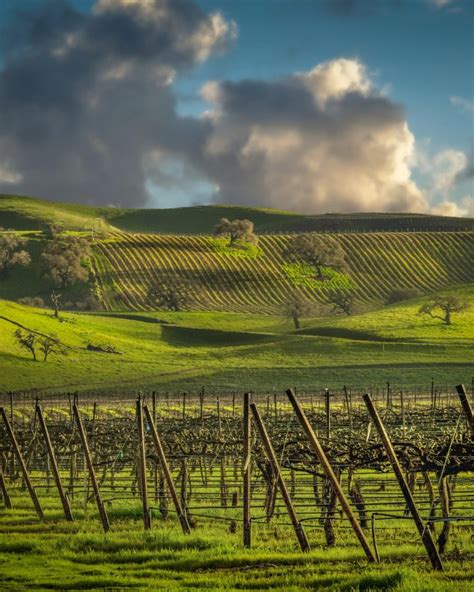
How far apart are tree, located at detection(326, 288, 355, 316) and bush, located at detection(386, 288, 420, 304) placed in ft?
19.2

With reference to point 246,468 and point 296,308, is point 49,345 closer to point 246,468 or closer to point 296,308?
point 296,308

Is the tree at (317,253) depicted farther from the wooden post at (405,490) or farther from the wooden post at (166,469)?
the wooden post at (405,490)

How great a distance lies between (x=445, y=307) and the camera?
125m

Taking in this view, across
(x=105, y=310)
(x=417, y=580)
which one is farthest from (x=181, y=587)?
(x=105, y=310)

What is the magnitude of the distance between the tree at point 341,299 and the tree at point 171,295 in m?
21.1

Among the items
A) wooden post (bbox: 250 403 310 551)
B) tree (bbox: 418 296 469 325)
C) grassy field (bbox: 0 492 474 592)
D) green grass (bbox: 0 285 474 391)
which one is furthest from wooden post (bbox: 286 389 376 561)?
tree (bbox: 418 296 469 325)

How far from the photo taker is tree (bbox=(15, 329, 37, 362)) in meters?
101

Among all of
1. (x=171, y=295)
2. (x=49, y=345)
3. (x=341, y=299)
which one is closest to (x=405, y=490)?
(x=49, y=345)

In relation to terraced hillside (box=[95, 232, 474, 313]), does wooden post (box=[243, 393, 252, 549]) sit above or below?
below

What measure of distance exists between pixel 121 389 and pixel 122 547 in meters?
65.5

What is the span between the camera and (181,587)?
17.2m

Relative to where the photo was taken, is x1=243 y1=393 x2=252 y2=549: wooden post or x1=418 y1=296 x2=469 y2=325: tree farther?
x1=418 y1=296 x2=469 y2=325: tree

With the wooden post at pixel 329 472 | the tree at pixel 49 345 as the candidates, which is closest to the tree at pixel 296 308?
the tree at pixel 49 345

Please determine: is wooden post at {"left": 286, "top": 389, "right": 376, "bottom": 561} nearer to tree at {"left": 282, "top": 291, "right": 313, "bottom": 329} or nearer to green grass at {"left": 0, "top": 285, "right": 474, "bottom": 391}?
green grass at {"left": 0, "top": 285, "right": 474, "bottom": 391}
